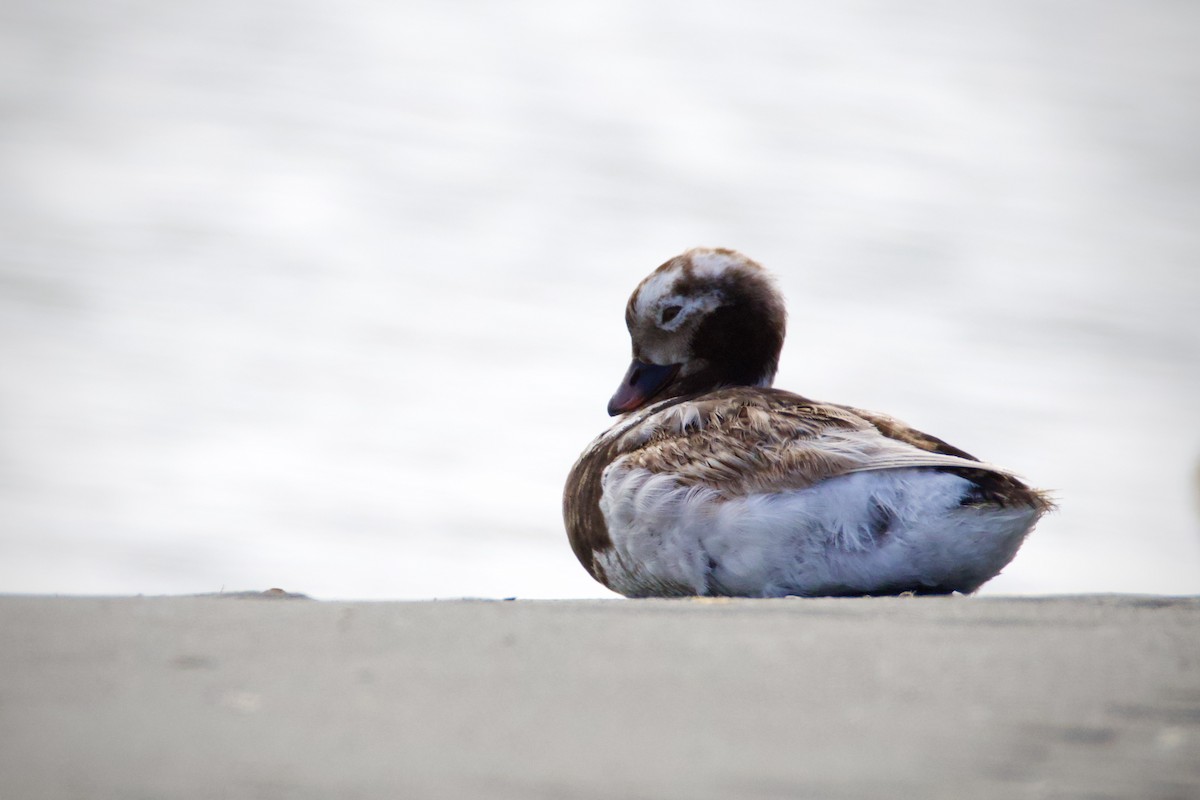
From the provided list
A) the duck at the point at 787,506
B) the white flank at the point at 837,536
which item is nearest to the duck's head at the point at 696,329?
the duck at the point at 787,506

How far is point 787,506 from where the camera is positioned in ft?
13.0

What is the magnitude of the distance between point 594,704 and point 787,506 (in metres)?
1.89

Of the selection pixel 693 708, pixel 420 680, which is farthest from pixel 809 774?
pixel 420 680

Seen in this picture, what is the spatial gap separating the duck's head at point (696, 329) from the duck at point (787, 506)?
0.73 metres

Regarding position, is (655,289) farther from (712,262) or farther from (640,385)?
(640,385)

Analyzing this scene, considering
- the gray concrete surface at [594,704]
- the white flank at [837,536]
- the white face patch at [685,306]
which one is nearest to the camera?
the gray concrete surface at [594,704]

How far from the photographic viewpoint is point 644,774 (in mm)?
1809

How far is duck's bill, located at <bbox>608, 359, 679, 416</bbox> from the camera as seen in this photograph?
5.52m

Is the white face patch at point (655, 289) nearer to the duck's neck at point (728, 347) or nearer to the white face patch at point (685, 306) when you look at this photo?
the white face patch at point (685, 306)

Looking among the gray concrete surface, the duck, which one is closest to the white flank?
the duck

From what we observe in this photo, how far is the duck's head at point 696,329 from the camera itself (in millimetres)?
5516

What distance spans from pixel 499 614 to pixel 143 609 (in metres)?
0.72

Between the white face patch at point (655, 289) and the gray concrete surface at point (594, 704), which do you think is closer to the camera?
the gray concrete surface at point (594, 704)

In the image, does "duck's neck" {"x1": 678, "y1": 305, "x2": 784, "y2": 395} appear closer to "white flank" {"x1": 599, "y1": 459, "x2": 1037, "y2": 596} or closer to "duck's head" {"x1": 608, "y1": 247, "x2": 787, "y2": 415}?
"duck's head" {"x1": 608, "y1": 247, "x2": 787, "y2": 415}
